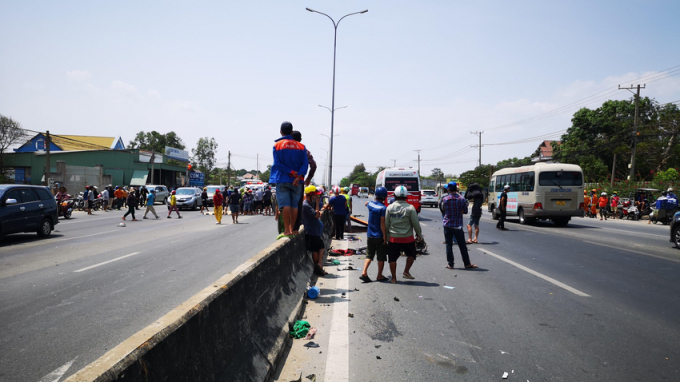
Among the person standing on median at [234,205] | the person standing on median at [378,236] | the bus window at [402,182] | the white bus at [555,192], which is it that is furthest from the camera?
the bus window at [402,182]

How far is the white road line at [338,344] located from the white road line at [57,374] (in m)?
2.33

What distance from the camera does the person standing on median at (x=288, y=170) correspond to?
6.71 m

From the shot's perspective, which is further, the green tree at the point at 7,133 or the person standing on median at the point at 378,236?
the green tree at the point at 7,133

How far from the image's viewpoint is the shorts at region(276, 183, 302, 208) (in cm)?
690

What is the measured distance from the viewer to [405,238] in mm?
7703

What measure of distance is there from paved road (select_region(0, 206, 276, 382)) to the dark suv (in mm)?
429

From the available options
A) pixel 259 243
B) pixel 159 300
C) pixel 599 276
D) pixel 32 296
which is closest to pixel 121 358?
pixel 159 300

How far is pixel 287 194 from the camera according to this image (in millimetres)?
6938

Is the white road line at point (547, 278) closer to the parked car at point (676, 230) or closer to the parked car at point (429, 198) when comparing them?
the parked car at point (676, 230)

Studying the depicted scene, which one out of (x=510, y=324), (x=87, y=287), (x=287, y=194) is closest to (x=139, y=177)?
(x=87, y=287)

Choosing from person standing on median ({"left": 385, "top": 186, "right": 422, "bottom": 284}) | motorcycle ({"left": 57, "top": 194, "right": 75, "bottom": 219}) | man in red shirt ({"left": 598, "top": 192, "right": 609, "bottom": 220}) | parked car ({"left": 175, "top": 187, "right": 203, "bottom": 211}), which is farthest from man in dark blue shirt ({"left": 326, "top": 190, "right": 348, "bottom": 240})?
man in red shirt ({"left": 598, "top": 192, "right": 609, "bottom": 220})

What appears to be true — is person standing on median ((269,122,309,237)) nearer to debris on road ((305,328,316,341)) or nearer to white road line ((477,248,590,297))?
debris on road ((305,328,316,341))

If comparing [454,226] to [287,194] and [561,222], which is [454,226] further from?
[561,222]

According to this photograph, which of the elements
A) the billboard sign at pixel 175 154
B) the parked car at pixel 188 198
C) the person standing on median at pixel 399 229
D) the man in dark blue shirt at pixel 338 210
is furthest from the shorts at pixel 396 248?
the billboard sign at pixel 175 154
